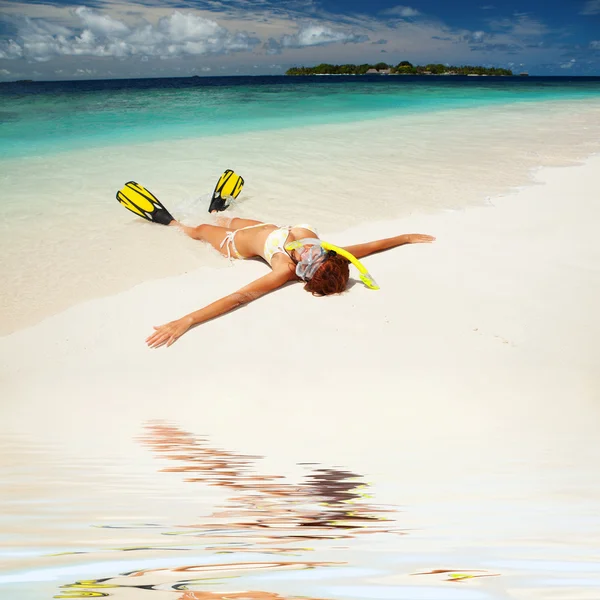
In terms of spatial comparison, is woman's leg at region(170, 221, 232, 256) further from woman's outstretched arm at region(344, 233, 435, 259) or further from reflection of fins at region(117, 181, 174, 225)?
woman's outstretched arm at region(344, 233, 435, 259)

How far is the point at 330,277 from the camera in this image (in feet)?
13.0

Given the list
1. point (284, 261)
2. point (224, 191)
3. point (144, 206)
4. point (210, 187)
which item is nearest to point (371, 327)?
point (284, 261)

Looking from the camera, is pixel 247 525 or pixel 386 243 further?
pixel 386 243

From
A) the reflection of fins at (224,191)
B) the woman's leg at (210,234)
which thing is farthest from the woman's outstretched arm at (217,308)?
the reflection of fins at (224,191)

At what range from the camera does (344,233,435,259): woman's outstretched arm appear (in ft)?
15.3

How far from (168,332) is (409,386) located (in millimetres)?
1742

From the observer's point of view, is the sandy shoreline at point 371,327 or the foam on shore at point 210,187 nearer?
the sandy shoreline at point 371,327

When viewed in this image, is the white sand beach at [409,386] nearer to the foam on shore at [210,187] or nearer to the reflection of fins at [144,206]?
the foam on shore at [210,187]

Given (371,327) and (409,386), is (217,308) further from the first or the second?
(409,386)

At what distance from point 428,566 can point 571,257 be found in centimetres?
418

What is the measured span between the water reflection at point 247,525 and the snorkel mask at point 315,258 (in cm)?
215

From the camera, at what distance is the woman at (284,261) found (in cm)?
371

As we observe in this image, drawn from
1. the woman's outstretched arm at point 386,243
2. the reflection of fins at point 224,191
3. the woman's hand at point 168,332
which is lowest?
the woman's hand at point 168,332

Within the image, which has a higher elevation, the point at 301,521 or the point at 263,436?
the point at 301,521
